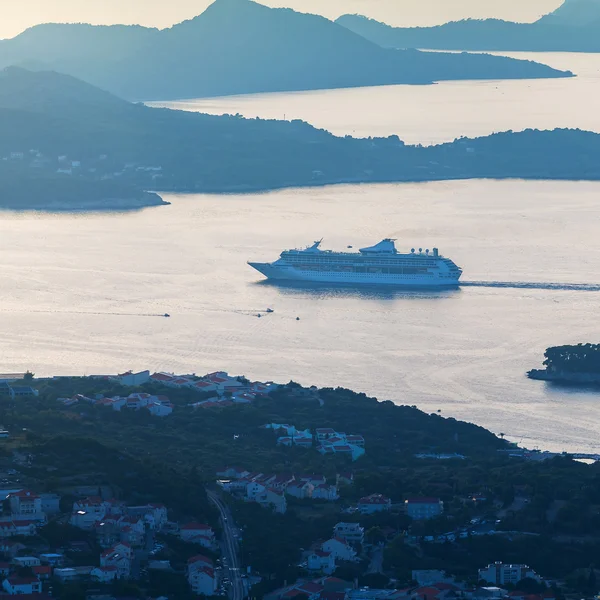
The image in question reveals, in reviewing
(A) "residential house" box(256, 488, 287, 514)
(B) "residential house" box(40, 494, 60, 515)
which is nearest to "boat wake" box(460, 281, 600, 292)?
(A) "residential house" box(256, 488, 287, 514)

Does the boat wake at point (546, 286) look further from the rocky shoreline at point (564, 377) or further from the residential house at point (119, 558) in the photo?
the residential house at point (119, 558)

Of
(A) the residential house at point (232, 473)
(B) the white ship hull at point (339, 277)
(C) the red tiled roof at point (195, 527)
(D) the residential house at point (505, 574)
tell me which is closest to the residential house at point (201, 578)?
(C) the red tiled roof at point (195, 527)

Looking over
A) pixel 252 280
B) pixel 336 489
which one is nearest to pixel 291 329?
pixel 252 280

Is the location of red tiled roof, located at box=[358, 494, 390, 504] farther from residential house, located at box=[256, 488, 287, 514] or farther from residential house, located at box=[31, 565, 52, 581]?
residential house, located at box=[31, 565, 52, 581]

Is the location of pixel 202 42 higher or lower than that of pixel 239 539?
higher

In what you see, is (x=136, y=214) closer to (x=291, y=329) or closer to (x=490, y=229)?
(x=490, y=229)

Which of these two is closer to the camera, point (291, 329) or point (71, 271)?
point (291, 329)

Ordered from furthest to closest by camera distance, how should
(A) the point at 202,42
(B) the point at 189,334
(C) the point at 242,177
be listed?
(A) the point at 202,42
(C) the point at 242,177
(B) the point at 189,334

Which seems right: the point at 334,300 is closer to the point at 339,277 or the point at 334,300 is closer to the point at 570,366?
the point at 339,277
